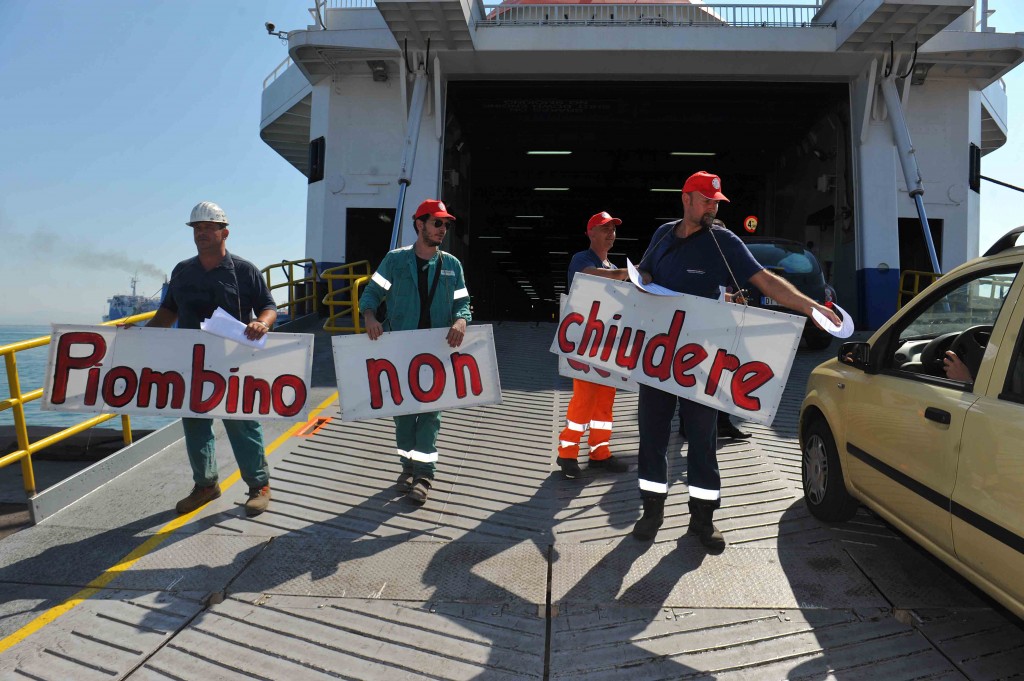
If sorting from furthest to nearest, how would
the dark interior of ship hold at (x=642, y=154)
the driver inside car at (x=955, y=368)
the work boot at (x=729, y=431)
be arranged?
the dark interior of ship hold at (x=642, y=154) → the work boot at (x=729, y=431) → the driver inside car at (x=955, y=368)

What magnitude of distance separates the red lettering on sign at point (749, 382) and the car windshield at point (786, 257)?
655 cm

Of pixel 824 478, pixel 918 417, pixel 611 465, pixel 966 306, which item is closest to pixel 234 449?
pixel 611 465

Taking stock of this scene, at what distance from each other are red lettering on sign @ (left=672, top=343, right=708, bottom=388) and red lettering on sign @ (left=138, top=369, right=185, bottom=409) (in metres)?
3.04

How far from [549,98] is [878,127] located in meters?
7.44

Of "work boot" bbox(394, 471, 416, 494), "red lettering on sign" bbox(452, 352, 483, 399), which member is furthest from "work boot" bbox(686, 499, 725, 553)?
"work boot" bbox(394, 471, 416, 494)

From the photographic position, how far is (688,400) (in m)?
3.77

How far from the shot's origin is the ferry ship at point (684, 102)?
12836 mm

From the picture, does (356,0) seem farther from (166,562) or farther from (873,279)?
(166,562)

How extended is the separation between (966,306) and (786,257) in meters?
6.71

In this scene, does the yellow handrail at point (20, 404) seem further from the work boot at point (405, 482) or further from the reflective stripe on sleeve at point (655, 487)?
the reflective stripe on sleeve at point (655, 487)

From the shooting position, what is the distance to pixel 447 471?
202 inches

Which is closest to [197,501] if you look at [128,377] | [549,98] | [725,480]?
[128,377]

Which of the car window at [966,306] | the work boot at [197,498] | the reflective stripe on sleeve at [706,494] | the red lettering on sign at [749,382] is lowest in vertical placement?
the work boot at [197,498]

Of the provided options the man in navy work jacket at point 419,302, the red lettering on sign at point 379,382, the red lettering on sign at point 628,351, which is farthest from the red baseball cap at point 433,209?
the red lettering on sign at point 628,351
